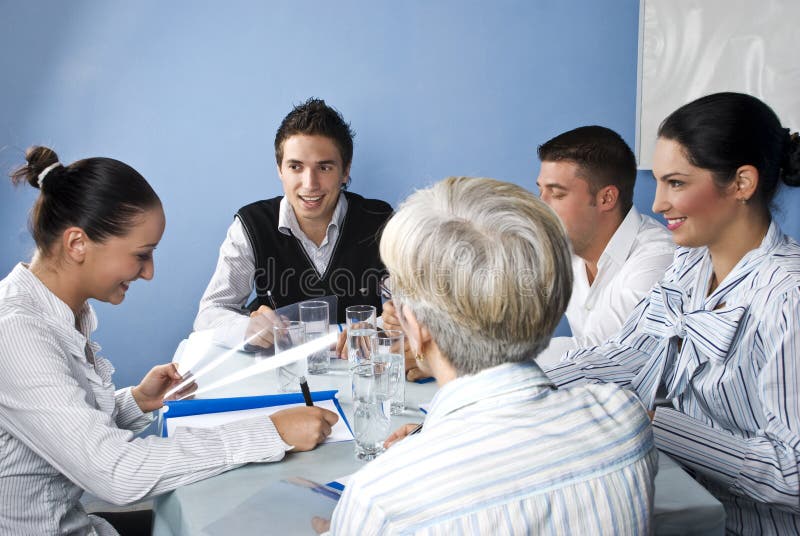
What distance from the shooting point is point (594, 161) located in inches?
86.8

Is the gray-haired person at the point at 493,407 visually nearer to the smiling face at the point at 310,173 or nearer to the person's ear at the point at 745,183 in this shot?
the person's ear at the point at 745,183

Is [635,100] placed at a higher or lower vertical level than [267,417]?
higher

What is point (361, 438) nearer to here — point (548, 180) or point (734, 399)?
point (734, 399)

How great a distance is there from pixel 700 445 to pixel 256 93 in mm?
2055

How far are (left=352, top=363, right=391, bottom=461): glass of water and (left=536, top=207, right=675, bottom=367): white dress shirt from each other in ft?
2.07

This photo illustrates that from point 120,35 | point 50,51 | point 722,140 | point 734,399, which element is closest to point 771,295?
point 734,399

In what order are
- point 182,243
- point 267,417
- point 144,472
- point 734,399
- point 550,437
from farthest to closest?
point 182,243
point 734,399
point 267,417
point 144,472
point 550,437

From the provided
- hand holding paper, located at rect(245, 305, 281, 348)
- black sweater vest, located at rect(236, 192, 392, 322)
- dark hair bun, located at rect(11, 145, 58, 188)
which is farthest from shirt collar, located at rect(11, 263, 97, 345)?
black sweater vest, located at rect(236, 192, 392, 322)

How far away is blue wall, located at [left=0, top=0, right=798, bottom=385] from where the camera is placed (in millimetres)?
2539

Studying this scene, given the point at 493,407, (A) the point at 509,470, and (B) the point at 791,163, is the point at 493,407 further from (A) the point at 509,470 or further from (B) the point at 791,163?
(B) the point at 791,163

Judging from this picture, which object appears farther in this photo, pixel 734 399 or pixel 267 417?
pixel 734 399

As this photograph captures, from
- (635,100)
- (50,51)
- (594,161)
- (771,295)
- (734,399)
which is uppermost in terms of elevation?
(50,51)

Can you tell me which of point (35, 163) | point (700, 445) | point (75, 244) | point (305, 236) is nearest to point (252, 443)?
point (75, 244)

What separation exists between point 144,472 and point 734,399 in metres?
1.15
